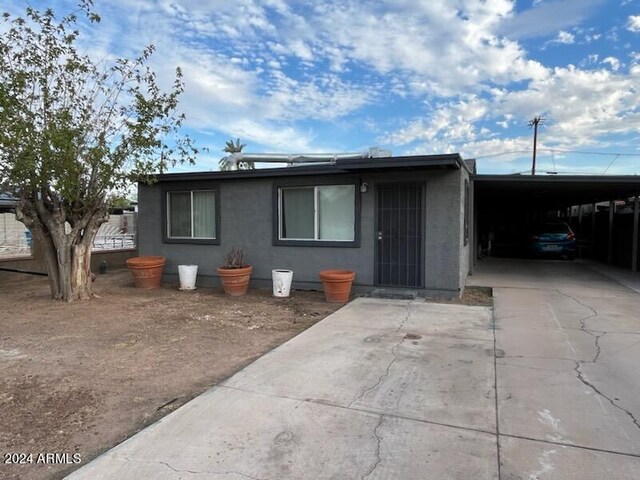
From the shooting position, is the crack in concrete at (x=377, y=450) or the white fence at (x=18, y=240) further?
the white fence at (x=18, y=240)

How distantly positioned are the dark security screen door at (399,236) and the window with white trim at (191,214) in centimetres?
402

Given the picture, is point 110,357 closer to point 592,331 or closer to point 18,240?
point 592,331

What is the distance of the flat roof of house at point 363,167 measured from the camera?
24.3ft

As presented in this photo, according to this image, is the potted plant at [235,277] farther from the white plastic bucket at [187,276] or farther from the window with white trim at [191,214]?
the window with white trim at [191,214]

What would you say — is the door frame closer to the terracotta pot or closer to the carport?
the terracotta pot

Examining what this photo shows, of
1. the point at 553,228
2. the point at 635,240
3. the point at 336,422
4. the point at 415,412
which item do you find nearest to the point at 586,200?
the point at 553,228

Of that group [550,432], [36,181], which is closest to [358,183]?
[36,181]

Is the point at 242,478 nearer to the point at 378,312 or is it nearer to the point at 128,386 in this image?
the point at 128,386

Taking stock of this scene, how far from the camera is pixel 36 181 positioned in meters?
7.18

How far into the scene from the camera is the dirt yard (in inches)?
120

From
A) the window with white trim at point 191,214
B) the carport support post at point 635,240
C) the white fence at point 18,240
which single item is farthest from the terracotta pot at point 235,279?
the carport support post at point 635,240

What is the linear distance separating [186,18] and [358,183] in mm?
4735

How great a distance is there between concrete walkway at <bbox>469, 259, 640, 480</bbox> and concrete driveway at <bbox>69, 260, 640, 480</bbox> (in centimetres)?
1

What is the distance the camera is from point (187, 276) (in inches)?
372
